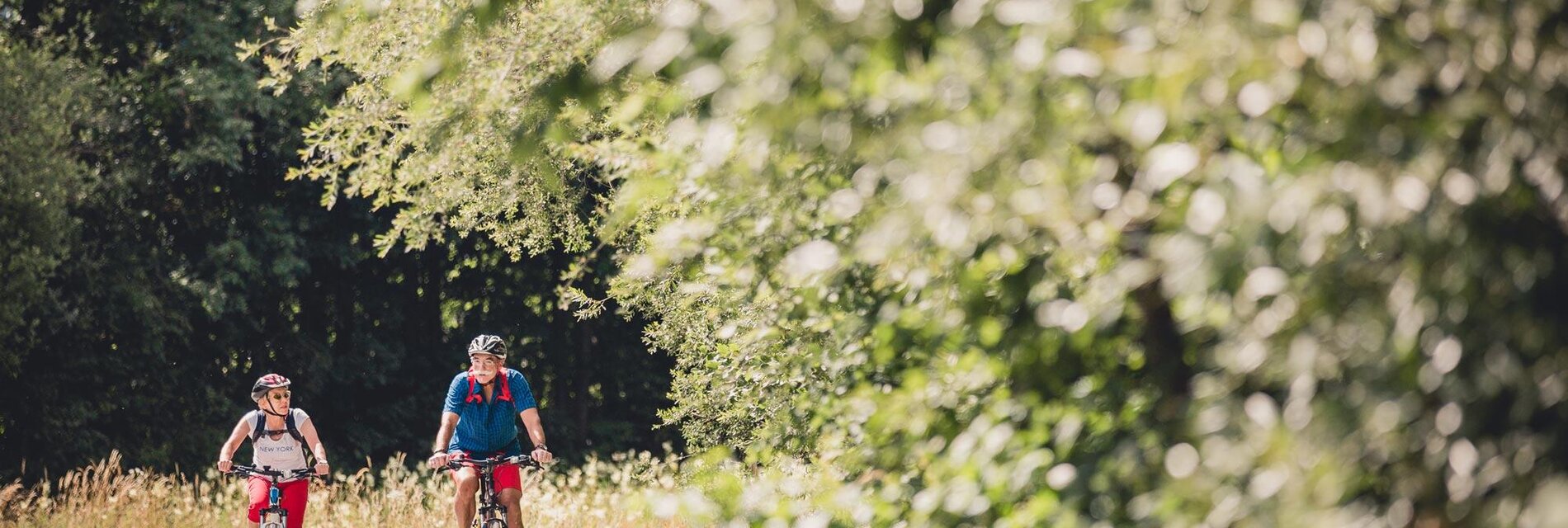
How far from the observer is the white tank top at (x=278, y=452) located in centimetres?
994

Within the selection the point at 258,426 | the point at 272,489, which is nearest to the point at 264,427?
the point at 258,426

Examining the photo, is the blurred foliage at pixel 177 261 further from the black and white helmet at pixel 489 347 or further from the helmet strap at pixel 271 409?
the black and white helmet at pixel 489 347

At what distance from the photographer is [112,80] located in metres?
19.2

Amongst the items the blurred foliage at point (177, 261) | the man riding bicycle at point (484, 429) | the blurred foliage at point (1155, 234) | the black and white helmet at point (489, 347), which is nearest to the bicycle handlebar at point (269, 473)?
the man riding bicycle at point (484, 429)

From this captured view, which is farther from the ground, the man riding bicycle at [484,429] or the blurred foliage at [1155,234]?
the blurred foliage at [1155,234]

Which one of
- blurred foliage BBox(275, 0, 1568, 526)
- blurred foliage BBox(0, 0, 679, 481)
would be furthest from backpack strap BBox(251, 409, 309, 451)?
blurred foliage BBox(0, 0, 679, 481)

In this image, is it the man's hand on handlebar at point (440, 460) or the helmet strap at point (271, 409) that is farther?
the helmet strap at point (271, 409)

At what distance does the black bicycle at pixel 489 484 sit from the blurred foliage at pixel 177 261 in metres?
6.93

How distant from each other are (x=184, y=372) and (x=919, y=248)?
2070 cm

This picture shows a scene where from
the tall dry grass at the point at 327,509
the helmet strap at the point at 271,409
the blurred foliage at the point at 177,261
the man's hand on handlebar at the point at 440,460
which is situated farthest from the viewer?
the blurred foliage at the point at 177,261

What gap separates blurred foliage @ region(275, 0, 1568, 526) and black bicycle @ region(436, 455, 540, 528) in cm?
515

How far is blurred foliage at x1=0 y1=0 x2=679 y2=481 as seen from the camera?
58.3 feet

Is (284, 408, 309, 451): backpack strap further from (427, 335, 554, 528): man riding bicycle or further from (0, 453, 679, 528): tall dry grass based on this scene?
(0, 453, 679, 528): tall dry grass

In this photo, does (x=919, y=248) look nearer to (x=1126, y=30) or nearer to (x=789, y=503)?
(x=1126, y=30)
